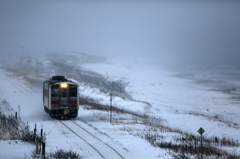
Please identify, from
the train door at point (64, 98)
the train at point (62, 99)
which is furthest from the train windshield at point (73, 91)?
the train door at point (64, 98)

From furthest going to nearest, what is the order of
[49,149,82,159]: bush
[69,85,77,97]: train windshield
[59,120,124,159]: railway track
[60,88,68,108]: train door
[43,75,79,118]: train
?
[69,85,77,97]: train windshield < [60,88,68,108]: train door < [43,75,79,118]: train < [59,120,124,159]: railway track < [49,149,82,159]: bush

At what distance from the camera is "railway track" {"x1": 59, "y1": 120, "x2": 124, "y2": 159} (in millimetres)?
12852

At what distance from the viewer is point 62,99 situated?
22.1 m

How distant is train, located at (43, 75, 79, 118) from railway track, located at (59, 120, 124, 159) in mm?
1775

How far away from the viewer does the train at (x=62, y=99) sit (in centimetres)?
2191

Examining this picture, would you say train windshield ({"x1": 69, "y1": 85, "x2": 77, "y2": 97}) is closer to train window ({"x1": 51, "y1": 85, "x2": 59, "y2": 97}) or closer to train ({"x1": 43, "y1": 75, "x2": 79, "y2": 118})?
train ({"x1": 43, "y1": 75, "x2": 79, "y2": 118})

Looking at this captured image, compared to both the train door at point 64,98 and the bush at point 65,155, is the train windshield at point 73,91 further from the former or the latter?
the bush at point 65,155

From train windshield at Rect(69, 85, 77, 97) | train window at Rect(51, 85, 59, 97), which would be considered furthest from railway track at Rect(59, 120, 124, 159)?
train windshield at Rect(69, 85, 77, 97)

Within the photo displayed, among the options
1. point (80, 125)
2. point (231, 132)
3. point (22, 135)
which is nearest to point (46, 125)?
point (80, 125)

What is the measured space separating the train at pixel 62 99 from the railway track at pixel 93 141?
1775mm

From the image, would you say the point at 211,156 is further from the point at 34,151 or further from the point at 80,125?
the point at 80,125

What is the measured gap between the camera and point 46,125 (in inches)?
770

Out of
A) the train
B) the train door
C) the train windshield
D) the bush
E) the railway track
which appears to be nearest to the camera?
the bush

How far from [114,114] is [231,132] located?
943 cm
